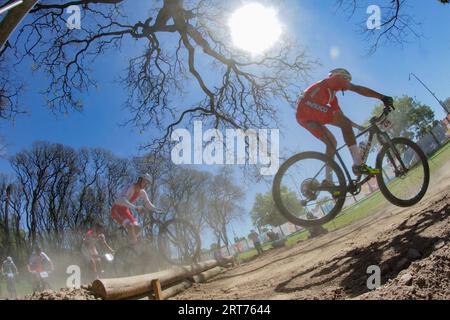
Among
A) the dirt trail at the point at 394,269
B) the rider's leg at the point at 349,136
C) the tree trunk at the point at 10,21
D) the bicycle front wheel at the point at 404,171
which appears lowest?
the dirt trail at the point at 394,269

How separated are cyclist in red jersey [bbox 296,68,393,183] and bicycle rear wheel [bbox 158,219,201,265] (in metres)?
4.30

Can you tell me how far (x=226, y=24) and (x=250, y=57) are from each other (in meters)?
1.81

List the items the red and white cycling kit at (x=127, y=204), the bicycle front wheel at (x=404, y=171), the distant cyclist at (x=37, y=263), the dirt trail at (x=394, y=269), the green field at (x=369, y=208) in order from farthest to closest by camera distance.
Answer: the green field at (x=369, y=208), the distant cyclist at (x=37, y=263), the red and white cycling kit at (x=127, y=204), the bicycle front wheel at (x=404, y=171), the dirt trail at (x=394, y=269)

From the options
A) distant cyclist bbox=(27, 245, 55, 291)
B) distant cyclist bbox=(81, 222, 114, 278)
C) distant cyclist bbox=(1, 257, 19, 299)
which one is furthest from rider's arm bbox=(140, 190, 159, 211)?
distant cyclist bbox=(1, 257, 19, 299)

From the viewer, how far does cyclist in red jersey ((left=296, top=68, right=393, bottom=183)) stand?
5.63 metres

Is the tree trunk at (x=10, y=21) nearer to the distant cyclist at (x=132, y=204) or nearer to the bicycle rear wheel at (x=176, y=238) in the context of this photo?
the distant cyclist at (x=132, y=204)

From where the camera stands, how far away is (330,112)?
18.7 ft

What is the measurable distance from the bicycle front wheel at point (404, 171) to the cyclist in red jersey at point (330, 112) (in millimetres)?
625

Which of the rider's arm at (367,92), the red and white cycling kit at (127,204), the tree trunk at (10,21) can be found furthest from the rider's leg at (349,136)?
the tree trunk at (10,21)

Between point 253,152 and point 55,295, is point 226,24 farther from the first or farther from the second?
point 55,295

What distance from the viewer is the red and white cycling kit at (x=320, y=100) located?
18.4ft

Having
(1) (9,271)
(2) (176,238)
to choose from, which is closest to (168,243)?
(2) (176,238)

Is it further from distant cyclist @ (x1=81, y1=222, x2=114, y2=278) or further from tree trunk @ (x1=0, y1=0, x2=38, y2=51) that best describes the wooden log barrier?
tree trunk @ (x1=0, y1=0, x2=38, y2=51)
